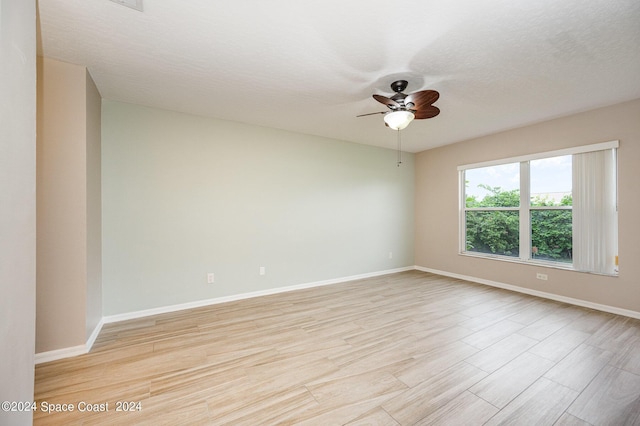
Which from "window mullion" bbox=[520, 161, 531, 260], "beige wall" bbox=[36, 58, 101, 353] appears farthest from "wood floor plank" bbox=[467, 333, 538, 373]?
"beige wall" bbox=[36, 58, 101, 353]

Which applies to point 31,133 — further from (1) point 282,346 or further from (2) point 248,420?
(1) point 282,346

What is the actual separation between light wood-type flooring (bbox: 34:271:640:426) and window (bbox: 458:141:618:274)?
0.89 m

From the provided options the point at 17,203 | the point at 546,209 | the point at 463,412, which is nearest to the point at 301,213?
the point at 463,412

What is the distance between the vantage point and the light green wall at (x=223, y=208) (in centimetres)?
307

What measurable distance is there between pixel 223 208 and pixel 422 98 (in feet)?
Result: 9.51

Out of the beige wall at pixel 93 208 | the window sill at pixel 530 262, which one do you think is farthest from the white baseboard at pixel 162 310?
the window sill at pixel 530 262

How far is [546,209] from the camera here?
3947mm

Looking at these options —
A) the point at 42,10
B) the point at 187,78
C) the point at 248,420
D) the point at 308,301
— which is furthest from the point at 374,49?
the point at 308,301

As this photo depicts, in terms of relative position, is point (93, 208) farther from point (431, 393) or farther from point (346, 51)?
point (431, 393)

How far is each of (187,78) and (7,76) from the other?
5.73ft

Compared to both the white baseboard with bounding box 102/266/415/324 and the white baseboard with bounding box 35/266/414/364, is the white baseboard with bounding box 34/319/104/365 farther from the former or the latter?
the white baseboard with bounding box 102/266/415/324

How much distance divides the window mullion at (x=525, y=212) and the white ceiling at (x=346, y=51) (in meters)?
1.10

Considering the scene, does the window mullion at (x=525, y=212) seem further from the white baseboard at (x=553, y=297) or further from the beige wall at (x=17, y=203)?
the beige wall at (x=17, y=203)

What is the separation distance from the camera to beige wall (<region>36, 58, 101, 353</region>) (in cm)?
219
